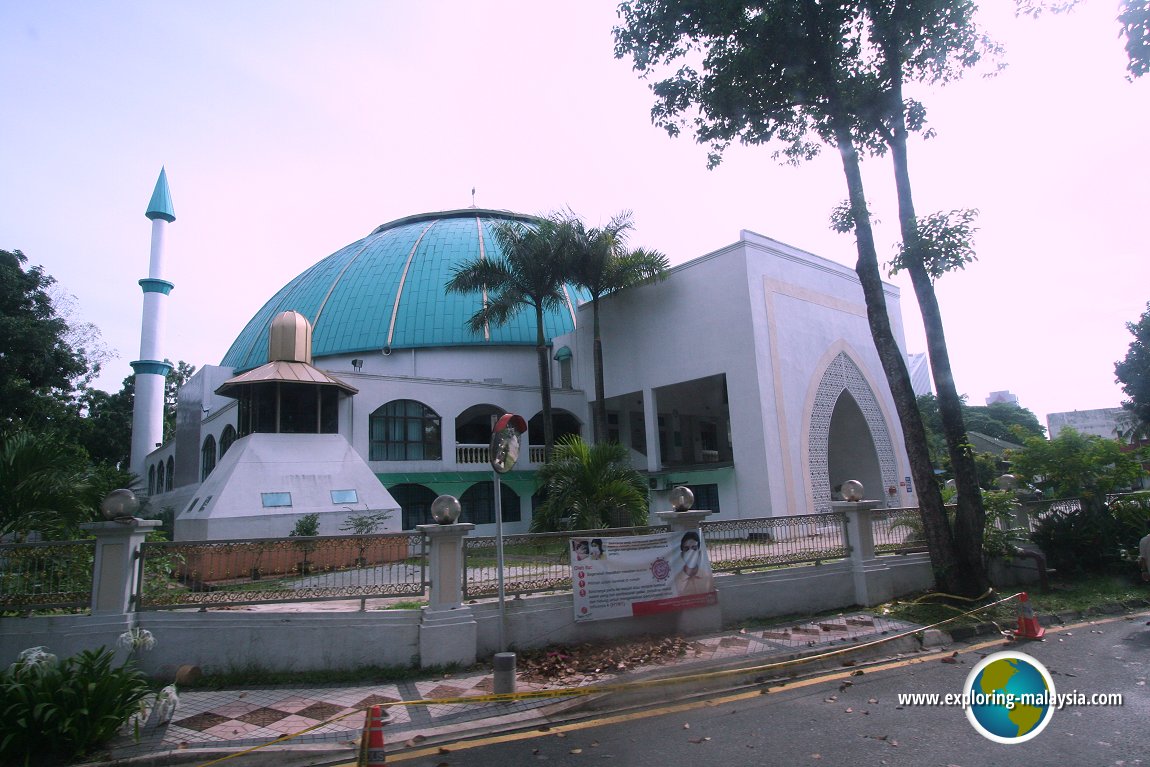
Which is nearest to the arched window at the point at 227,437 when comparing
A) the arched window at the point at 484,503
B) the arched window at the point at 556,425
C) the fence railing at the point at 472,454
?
the fence railing at the point at 472,454

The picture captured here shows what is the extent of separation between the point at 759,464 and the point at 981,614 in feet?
34.5

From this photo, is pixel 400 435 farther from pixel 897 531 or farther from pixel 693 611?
pixel 897 531

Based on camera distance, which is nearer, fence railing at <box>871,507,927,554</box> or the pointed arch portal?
fence railing at <box>871,507,927,554</box>

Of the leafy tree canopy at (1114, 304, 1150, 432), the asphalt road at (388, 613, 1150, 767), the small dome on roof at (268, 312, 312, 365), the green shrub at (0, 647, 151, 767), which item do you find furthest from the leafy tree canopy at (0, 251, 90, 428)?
the leafy tree canopy at (1114, 304, 1150, 432)

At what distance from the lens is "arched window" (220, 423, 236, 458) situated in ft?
74.1

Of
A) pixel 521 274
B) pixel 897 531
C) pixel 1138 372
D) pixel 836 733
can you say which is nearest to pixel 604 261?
pixel 521 274

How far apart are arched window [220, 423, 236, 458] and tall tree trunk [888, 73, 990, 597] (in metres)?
21.1

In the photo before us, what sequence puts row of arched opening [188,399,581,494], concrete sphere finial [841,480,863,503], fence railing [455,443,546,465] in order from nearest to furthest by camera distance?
concrete sphere finial [841,480,863,503] → row of arched opening [188,399,581,494] → fence railing [455,443,546,465]

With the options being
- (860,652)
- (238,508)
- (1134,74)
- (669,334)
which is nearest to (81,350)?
(238,508)

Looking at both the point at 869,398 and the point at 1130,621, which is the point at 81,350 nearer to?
the point at 869,398

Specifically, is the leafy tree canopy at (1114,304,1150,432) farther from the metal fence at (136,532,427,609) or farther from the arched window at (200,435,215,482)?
the arched window at (200,435,215,482)

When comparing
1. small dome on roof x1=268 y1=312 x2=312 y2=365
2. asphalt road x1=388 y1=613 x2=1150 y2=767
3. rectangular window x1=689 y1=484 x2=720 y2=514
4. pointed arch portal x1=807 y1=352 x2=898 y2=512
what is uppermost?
small dome on roof x1=268 y1=312 x2=312 y2=365

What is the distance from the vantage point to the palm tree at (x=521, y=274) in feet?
73.9

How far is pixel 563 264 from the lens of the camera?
888 inches
